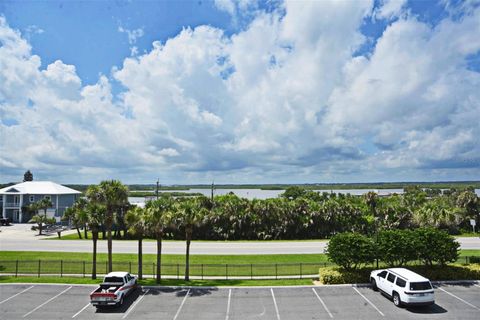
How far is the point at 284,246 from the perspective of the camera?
46938 mm

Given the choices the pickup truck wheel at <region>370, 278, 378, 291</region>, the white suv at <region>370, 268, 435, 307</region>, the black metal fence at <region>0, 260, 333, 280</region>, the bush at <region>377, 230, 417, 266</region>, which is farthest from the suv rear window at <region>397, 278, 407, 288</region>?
the black metal fence at <region>0, 260, 333, 280</region>

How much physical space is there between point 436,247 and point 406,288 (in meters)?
8.06

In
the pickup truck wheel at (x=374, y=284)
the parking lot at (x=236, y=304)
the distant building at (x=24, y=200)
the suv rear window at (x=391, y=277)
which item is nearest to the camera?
A: the parking lot at (x=236, y=304)

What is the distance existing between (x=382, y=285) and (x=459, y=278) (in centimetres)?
752

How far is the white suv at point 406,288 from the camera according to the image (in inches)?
818

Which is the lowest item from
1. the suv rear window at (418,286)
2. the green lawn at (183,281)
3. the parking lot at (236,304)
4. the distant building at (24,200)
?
the parking lot at (236,304)

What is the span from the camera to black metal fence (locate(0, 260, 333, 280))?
29.2 metres

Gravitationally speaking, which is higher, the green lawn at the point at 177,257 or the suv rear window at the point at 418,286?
the suv rear window at the point at 418,286

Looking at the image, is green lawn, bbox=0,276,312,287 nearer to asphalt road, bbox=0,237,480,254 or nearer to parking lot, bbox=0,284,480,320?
parking lot, bbox=0,284,480,320

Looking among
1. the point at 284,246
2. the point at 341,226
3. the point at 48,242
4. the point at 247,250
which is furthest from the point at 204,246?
the point at 341,226

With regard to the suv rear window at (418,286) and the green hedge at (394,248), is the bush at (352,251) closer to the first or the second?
the green hedge at (394,248)

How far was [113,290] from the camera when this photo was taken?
71.5ft

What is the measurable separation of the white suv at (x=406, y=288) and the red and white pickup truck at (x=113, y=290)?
52.3 ft

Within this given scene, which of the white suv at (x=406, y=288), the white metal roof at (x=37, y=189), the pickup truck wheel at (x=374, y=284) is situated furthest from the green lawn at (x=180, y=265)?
the white metal roof at (x=37, y=189)
